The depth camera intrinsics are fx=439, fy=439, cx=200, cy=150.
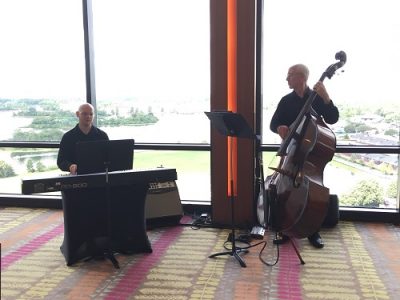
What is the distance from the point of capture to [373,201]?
4418mm

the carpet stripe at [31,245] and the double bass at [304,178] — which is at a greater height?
the double bass at [304,178]

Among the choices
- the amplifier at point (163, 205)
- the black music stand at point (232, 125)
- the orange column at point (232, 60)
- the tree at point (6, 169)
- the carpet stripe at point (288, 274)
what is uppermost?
the orange column at point (232, 60)

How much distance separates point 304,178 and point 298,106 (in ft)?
3.03

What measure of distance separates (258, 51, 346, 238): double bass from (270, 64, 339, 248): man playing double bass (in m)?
0.29

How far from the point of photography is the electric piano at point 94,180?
2906 mm

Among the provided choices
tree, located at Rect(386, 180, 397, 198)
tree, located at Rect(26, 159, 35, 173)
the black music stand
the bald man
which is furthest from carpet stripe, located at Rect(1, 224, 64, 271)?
tree, located at Rect(386, 180, 397, 198)

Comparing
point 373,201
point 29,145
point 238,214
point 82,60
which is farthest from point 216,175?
point 29,145

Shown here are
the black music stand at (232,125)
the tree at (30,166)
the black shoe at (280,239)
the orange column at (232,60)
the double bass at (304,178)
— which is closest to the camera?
the double bass at (304,178)

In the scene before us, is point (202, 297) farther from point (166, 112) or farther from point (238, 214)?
point (166, 112)

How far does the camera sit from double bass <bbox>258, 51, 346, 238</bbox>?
9.52 feet

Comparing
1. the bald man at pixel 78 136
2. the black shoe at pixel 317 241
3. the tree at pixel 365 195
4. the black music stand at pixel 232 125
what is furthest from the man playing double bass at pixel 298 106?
the bald man at pixel 78 136

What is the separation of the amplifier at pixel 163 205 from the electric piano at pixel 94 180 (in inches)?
38.2

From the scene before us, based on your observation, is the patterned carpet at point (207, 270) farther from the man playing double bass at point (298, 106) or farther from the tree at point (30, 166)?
the tree at point (30, 166)

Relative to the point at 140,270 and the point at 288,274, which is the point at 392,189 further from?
the point at 140,270
